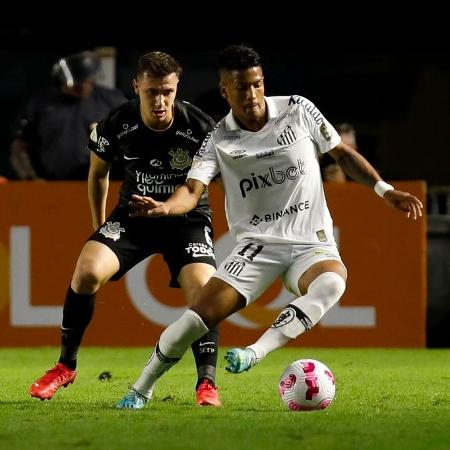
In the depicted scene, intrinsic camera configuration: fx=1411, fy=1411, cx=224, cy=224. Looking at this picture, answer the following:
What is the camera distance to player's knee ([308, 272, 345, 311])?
23.2 ft

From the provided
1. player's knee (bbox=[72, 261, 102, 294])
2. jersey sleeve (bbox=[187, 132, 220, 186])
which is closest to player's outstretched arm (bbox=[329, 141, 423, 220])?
jersey sleeve (bbox=[187, 132, 220, 186])

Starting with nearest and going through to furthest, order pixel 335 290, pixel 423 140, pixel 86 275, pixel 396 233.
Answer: pixel 335 290, pixel 86 275, pixel 396 233, pixel 423 140

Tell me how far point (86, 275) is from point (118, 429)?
1.52 metres

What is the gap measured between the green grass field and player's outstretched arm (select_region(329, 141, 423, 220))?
1.06 meters

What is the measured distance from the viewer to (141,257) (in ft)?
26.1

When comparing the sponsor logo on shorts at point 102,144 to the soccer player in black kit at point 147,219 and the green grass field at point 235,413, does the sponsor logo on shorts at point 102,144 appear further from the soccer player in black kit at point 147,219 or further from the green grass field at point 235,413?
the green grass field at point 235,413

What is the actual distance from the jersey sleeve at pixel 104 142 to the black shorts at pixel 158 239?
0.33 metres

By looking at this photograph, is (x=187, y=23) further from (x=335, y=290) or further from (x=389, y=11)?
(x=335, y=290)

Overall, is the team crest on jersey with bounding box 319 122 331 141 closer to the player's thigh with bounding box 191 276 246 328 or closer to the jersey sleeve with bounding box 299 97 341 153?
the jersey sleeve with bounding box 299 97 341 153

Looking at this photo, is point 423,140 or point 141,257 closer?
point 141,257

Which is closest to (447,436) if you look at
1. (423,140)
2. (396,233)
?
(396,233)

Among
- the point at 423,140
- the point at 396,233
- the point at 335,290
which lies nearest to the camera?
the point at 335,290

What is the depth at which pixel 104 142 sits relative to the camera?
8062 millimetres

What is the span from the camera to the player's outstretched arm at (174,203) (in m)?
6.96
